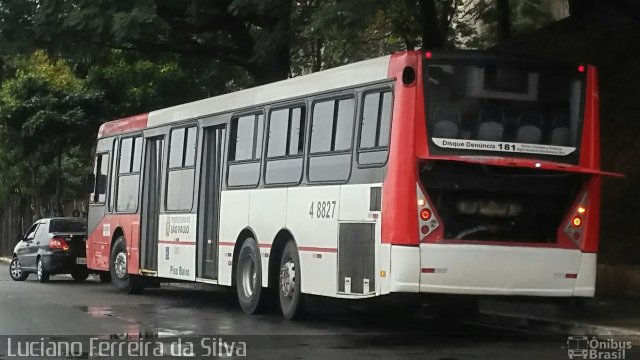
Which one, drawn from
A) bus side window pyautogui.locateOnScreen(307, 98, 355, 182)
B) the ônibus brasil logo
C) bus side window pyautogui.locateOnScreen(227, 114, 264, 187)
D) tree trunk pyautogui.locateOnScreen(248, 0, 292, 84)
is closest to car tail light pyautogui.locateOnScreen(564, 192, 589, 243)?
the ônibus brasil logo

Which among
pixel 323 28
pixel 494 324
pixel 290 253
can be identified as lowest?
pixel 494 324

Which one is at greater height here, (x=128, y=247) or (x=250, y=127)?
(x=250, y=127)

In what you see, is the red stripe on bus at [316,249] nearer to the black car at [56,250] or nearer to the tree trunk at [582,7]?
the black car at [56,250]

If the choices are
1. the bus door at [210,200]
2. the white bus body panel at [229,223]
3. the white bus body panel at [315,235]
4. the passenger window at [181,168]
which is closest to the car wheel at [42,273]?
the passenger window at [181,168]

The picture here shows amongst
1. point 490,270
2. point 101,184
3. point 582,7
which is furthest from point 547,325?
point 582,7

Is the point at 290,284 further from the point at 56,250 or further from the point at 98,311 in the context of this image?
the point at 56,250

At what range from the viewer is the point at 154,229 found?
18297 millimetres

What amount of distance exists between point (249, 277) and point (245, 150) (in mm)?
1902

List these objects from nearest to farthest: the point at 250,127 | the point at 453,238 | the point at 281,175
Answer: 1. the point at 453,238
2. the point at 281,175
3. the point at 250,127

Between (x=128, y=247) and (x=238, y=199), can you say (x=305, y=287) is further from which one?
(x=128, y=247)

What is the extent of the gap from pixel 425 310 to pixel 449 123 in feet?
16.1

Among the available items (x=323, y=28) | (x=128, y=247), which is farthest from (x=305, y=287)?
(x=128, y=247)

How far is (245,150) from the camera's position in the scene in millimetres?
15188

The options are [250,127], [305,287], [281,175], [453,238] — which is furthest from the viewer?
[250,127]
